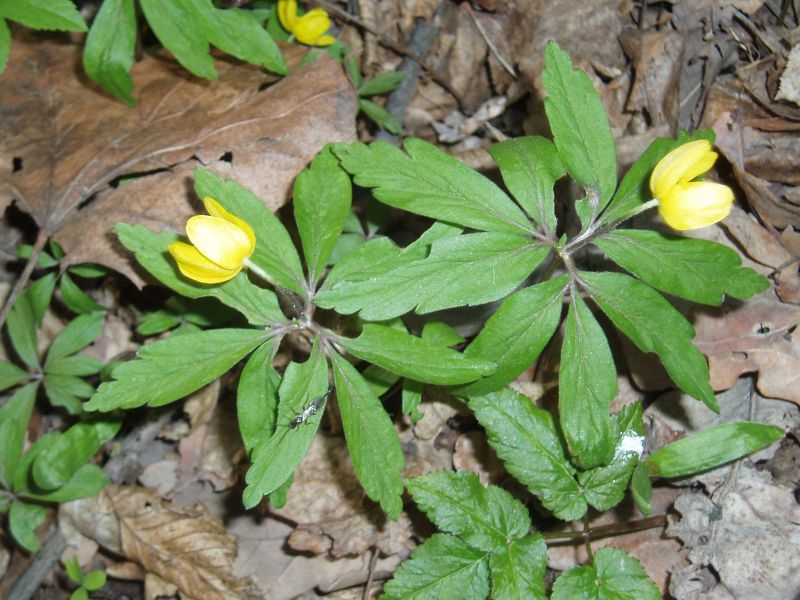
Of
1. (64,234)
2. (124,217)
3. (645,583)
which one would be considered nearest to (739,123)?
(645,583)

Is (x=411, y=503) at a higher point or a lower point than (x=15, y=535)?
higher

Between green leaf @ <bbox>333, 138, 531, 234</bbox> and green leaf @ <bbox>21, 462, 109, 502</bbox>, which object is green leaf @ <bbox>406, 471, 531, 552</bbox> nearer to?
green leaf @ <bbox>333, 138, 531, 234</bbox>

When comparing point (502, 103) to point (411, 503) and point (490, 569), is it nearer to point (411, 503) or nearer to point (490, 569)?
point (411, 503)

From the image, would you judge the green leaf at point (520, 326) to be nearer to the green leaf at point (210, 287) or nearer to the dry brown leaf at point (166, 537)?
the green leaf at point (210, 287)

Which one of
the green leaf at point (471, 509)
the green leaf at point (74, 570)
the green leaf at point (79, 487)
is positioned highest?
the green leaf at point (471, 509)

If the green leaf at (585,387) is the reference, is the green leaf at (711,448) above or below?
below

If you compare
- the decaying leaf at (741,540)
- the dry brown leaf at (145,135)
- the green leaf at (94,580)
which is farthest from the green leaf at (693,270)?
the green leaf at (94,580)

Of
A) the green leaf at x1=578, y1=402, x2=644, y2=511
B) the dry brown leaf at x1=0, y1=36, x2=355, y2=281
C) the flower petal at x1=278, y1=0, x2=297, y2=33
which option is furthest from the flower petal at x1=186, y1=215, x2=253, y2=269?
the flower petal at x1=278, y1=0, x2=297, y2=33
